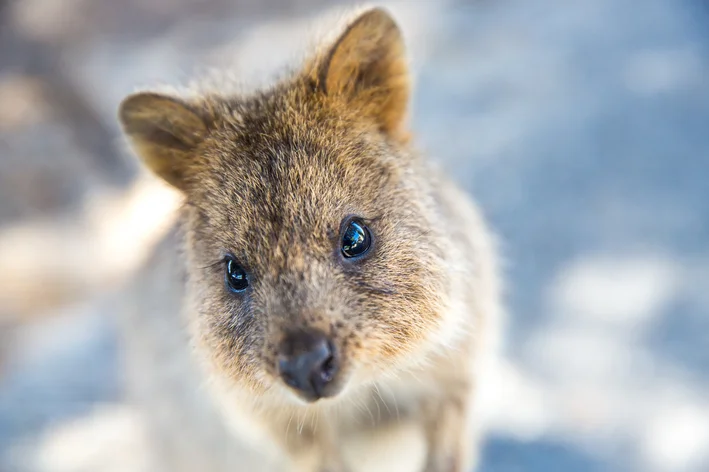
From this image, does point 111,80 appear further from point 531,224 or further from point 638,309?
point 638,309

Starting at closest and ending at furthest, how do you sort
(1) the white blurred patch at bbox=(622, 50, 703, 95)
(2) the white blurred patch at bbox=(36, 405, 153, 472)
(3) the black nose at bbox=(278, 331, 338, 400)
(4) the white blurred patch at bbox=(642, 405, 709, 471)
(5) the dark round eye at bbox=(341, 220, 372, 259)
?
(3) the black nose at bbox=(278, 331, 338, 400), (5) the dark round eye at bbox=(341, 220, 372, 259), (4) the white blurred patch at bbox=(642, 405, 709, 471), (2) the white blurred patch at bbox=(36, 405, 153, 472), (1) the white blurred patch at bbox=(622, 50, 703, 95)

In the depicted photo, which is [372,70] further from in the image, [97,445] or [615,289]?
[97,445]

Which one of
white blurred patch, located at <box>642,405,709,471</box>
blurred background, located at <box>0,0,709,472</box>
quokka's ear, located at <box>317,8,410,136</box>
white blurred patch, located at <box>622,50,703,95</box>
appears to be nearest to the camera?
quokka's ear, located at <box>317,8,410,136</box>

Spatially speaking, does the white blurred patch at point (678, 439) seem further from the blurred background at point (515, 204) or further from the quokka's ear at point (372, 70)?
the quokka's ear at point (372, 70)

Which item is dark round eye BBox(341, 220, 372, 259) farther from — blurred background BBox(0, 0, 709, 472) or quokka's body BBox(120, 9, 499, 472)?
blurred background BBox(0, 0, 709, 472)

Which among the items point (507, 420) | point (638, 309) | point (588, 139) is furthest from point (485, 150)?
point (507, 420)

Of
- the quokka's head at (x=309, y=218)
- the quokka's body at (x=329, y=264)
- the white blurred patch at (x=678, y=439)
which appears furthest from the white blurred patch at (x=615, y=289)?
the quokka's head at (x=309, y=218)

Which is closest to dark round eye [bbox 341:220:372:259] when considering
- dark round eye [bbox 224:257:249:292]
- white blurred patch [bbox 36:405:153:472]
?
dark round eye [bbox 224:257:249:292]
